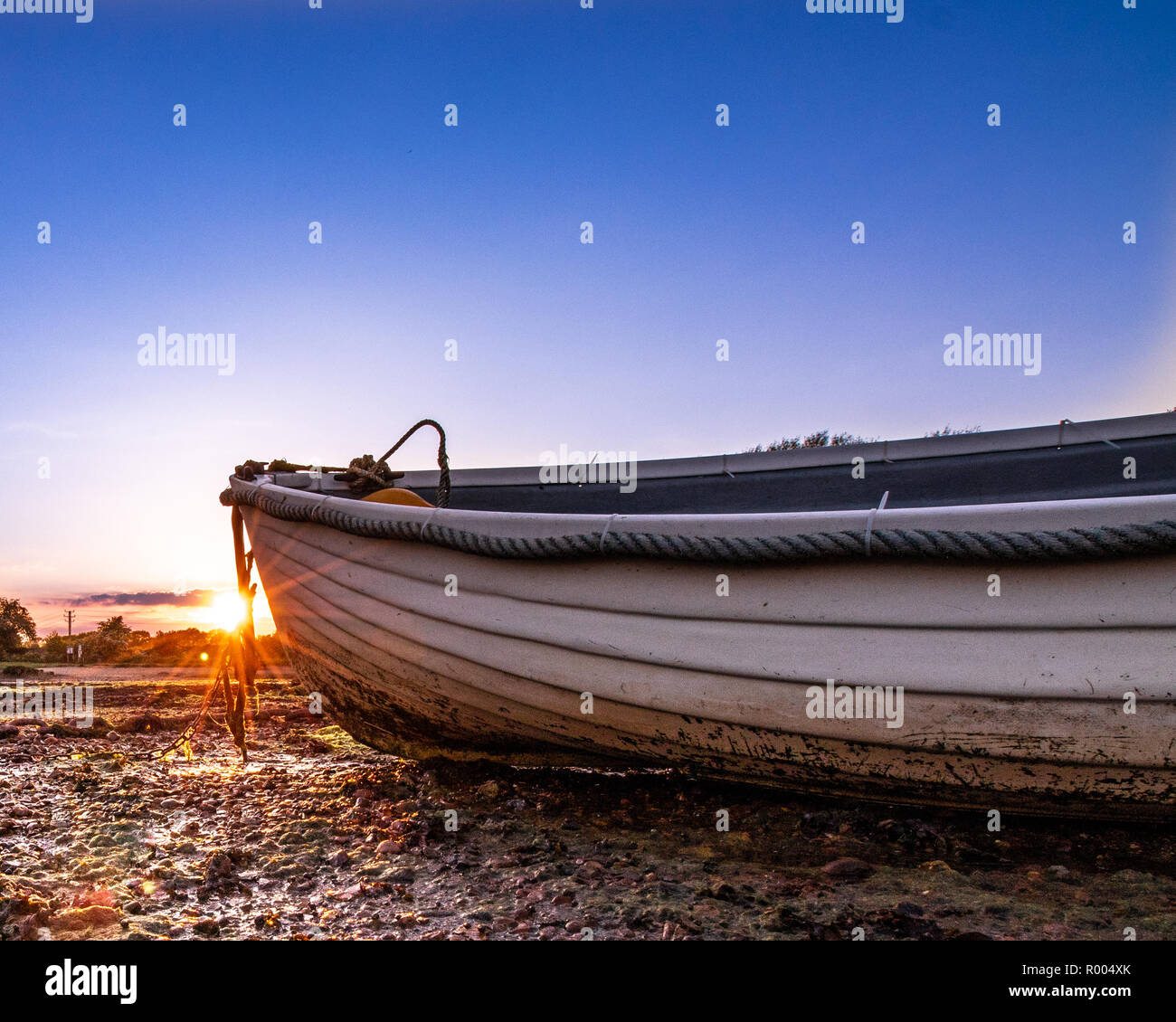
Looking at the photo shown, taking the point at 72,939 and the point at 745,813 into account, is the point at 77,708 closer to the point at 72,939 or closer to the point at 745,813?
the point at 72,939

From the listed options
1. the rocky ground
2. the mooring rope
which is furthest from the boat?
the rocky ground

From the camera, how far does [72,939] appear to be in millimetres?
1400

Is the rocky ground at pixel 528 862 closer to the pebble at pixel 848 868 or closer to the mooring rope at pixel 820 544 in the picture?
the pebble at pixel 848 868

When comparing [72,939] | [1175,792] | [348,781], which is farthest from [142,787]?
[1175,792]

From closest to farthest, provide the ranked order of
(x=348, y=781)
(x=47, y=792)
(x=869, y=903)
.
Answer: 1. (x=869, y=903)
2. (x=47, y=792)
3. (x=348, y=781)

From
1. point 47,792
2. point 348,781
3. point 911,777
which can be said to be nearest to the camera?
point 911,777

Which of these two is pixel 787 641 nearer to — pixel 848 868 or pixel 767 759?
pixel 767 759

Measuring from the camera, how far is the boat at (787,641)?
1578mm

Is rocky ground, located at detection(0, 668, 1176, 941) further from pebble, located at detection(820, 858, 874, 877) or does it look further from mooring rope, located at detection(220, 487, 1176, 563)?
mooring rope, located at detection(220, 487, 1176, 563)

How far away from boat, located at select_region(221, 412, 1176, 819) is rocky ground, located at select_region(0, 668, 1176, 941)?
0.13m

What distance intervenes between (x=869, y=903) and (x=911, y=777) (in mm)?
405

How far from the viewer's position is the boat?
1.58 metres

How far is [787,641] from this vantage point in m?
1.79

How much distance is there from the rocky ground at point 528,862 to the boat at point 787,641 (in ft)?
0.43
